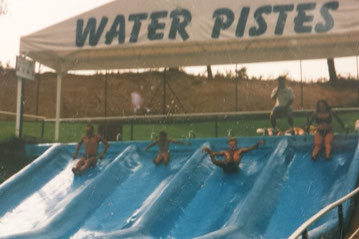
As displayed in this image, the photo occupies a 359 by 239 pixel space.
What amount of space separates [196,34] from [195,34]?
0.02 meters

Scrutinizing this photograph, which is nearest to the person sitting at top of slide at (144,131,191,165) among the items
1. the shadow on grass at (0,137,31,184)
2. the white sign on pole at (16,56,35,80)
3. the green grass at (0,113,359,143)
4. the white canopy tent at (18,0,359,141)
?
the white canopy tent at (18,0,359,141)

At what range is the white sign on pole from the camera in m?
8.33

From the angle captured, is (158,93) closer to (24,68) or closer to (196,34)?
(24,68)

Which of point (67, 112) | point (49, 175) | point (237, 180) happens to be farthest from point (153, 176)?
point (67, 112)

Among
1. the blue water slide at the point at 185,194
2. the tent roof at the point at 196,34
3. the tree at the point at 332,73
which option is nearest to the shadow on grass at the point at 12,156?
the blue water slide at the point at 185,194

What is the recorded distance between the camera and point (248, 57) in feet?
30.1

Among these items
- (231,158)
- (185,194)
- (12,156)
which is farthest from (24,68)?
(231,158)

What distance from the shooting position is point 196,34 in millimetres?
7305

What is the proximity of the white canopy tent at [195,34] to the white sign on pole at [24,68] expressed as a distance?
141 millimetres

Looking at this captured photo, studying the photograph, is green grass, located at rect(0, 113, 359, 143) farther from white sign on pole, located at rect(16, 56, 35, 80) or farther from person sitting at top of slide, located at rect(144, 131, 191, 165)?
person sitting at top of slide, located at rect(144, 131, 191, 165)

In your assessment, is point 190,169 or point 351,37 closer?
point 190,169

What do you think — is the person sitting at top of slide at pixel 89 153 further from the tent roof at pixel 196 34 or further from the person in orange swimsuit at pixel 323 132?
the person in orange swimsuit at pixel 323 132

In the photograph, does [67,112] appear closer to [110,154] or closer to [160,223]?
[110,154]

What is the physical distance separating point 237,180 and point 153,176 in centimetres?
130
